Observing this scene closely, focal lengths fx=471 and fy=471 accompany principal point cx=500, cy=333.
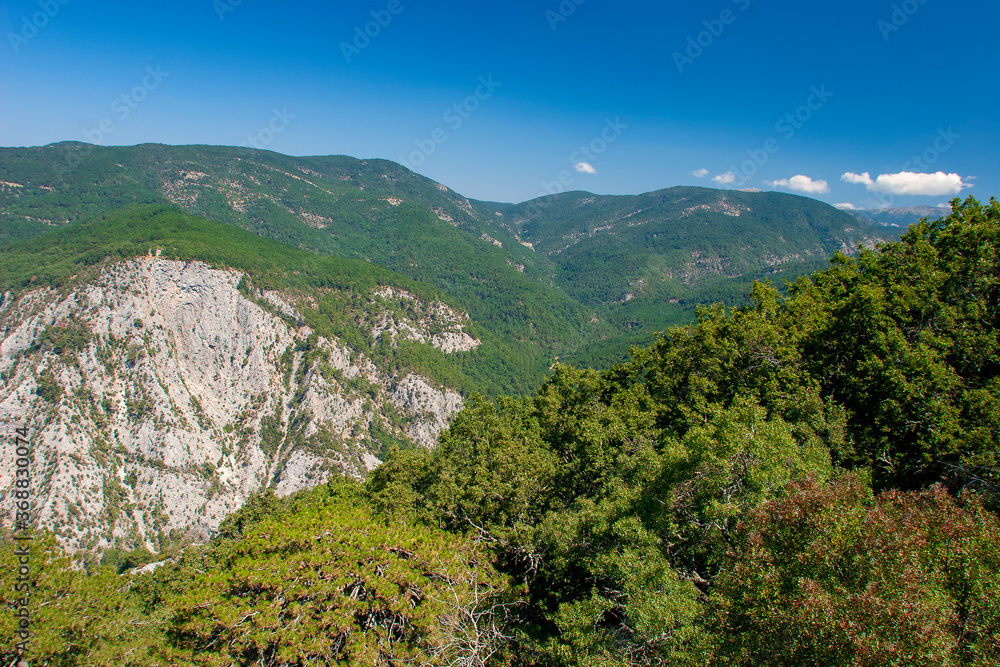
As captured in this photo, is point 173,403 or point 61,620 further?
point 173,403

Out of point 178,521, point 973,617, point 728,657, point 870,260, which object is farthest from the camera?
point 178,521

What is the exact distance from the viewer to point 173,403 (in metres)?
141

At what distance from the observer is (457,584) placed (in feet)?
58.4

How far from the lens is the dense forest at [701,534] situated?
9.12 meters

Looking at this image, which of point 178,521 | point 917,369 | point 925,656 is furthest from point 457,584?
point 178,521

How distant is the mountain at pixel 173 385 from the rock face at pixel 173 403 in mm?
404

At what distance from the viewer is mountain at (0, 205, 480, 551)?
120438 millimetres

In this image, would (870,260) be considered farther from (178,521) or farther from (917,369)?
(178,521)

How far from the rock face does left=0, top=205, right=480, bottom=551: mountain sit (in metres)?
0.40

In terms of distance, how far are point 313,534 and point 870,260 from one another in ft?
121

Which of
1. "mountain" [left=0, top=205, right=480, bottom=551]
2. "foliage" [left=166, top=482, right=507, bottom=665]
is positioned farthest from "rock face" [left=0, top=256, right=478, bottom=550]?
"foliage" [left=166, top=482, right=507, bottom=665]

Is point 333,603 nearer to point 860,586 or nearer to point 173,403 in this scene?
point 860,586

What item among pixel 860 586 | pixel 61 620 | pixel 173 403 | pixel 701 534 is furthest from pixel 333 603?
pixel 173 403

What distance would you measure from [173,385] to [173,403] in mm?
7143
